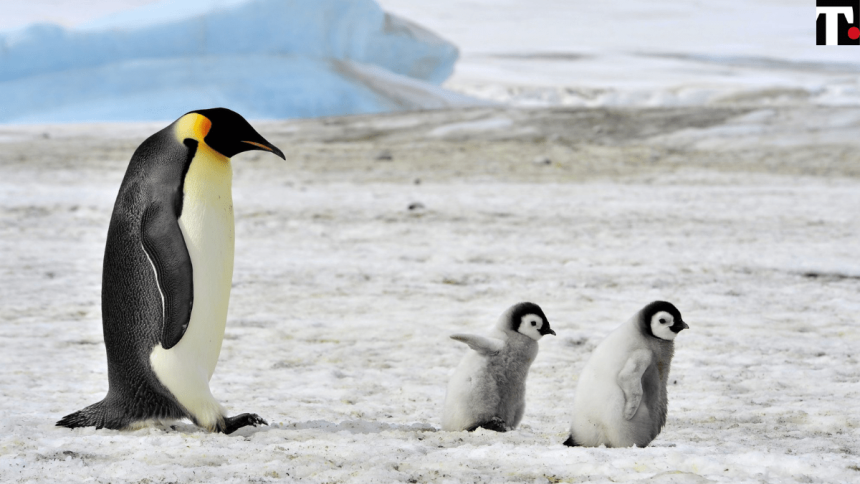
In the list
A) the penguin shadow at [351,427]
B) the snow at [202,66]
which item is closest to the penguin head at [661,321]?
the penguin shadow at [351,427]

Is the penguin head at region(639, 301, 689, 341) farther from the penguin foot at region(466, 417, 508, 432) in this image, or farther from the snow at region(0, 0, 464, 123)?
the snow at region(0, 0, 464, 123)

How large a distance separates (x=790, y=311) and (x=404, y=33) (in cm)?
1692

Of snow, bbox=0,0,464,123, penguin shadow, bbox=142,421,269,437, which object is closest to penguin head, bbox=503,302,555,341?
penguin shadow, bbox=142,421,269,437

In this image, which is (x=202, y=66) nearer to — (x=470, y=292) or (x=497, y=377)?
(x=470, y=292)

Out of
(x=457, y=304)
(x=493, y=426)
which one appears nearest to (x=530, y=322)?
(x=493, y=426)

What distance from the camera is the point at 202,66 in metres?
17.9

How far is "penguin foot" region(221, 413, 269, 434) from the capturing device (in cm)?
238

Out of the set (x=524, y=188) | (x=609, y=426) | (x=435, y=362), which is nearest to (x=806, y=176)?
(x=524, y=188)

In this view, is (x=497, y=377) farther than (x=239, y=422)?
Yes

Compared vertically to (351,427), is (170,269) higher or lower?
higher

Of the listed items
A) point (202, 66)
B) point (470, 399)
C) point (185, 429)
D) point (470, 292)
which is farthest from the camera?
point (202, 66)

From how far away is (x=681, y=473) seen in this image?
1.93 meters

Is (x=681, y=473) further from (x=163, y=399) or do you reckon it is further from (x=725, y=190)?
(x=725, y=190)

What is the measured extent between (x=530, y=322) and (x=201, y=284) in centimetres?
95
